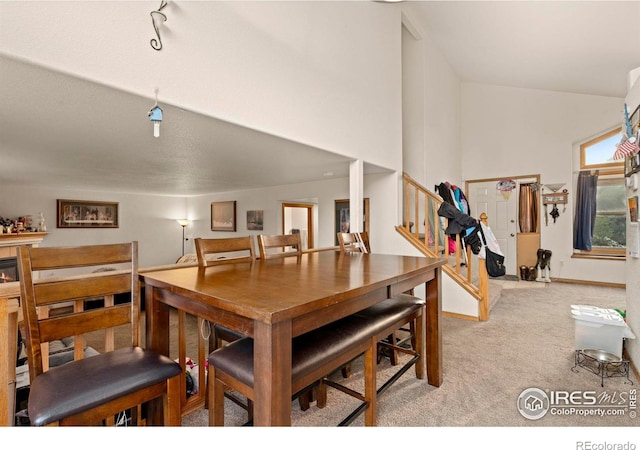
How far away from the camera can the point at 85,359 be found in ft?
4.00

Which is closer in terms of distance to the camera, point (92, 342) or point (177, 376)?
point (177, 376)

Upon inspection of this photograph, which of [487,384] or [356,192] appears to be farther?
[356,192]

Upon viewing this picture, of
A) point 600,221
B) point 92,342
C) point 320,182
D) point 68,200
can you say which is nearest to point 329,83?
point 320,182

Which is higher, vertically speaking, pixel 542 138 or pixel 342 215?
pixel 542 138

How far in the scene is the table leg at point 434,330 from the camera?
6.87 ft

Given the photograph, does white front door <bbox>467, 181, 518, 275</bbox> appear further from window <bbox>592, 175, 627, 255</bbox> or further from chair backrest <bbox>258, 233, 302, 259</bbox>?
chair backrest <bbox>258, 233, 302, 259</bbox>

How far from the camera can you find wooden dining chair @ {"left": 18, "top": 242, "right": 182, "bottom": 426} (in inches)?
39.8

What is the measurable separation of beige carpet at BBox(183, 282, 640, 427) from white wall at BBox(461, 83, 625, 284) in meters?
2.96

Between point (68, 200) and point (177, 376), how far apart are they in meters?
6.14

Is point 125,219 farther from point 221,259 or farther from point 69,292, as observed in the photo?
point 69,292

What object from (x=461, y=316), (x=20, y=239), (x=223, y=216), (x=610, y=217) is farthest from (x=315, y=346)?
(x=610, y=217)

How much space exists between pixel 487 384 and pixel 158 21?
3195 mm

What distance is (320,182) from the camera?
5570 millimetres
